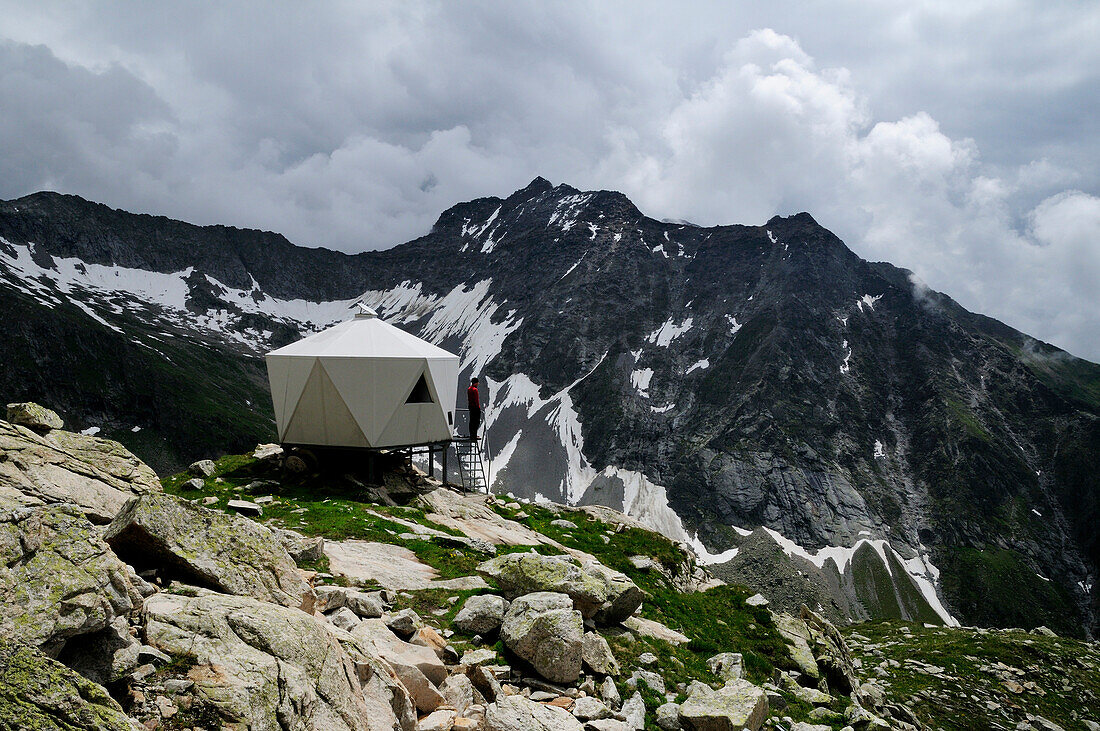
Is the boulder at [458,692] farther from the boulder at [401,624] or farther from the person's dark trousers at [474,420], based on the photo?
the person's dark trousers at [474,420]

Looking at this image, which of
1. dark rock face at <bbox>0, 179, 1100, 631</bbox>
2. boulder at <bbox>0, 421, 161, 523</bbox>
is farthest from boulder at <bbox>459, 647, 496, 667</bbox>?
dark rock face at <bbox>0, 179, 1100, 631</bbox>

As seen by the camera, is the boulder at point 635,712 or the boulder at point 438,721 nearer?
the boulder at point 438,721

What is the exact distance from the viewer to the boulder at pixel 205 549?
795cm

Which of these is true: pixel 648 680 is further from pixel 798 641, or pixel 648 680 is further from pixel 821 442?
pixel 821 442

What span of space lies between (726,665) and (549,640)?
7.29 metres

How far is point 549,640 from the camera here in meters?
10.3

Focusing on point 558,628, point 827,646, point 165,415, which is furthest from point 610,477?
point 558,628

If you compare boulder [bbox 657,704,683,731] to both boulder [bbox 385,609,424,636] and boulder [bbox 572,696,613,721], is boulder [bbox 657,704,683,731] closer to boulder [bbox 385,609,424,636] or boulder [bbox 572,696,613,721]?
boulder [bbox 572,696,613,721]

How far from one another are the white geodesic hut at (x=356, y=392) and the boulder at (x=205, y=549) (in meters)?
19.0

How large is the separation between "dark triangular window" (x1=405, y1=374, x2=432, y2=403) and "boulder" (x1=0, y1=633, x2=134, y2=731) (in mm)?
26545

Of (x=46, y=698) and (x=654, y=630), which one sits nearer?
(x=46, y=698)

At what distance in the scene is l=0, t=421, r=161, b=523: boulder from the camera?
1247 cm

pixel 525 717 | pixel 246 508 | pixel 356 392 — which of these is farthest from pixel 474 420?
pixel 525 717

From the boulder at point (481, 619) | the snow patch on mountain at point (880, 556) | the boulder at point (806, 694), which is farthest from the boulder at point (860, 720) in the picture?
the snow patch on mountain at point (880, 556)
